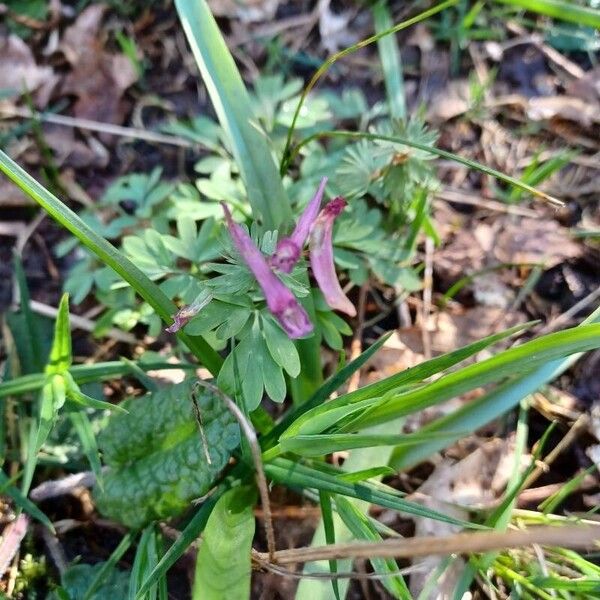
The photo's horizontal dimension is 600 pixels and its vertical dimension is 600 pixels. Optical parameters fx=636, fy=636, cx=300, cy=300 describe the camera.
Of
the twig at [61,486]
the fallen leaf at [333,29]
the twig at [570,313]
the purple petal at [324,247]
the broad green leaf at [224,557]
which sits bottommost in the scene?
the twig at [570,313]

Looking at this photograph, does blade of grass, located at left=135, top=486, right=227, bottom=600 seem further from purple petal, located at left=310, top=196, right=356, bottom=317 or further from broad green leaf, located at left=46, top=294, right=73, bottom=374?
purple petal, located at left=310, top=196, right=356, bottom=317

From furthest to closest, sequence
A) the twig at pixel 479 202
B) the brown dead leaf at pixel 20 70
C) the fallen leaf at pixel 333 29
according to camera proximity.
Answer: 1. the fallen leaf at pixel 333 29
2. the brown dead leaf at pixel 20 70
3. the twig at pixel 479 202

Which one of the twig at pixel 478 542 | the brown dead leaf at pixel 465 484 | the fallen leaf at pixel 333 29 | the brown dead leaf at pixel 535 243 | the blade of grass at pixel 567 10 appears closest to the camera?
the twig at pixel 478 542

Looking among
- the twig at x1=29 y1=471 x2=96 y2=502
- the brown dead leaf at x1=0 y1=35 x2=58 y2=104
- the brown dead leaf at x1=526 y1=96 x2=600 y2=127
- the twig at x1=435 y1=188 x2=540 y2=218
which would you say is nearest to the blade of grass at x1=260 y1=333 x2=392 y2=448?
the twig at x1=29 y1=471 x2=96 y2=502

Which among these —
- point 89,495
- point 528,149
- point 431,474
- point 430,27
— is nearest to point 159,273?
point 89,495

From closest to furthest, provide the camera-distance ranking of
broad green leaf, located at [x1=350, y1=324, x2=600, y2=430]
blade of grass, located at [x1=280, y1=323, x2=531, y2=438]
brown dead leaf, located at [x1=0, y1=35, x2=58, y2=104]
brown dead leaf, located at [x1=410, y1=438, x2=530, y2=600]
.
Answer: broad green leaf, located at [x1=350, y1=324, x2=600, y2=430] < blade of grass, located at [x1=280, y1=323, x2=531, y2=438] < brown dead leaf, located at [x1=410, y1=438, x2=530, y2=600] < brown dead leaf, located at [x1=0, y1=35, x2=58, y2=104]

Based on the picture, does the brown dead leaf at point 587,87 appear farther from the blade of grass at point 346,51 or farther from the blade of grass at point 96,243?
the blade of grass at point 96,243

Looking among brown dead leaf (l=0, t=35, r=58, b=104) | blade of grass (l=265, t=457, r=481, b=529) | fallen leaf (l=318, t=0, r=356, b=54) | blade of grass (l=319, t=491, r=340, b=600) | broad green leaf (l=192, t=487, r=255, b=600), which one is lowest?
blade of grass (l=319, t=491, r=340, b=600)

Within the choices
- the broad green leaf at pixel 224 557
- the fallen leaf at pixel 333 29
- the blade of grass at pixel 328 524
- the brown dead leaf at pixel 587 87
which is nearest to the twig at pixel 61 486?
the broad green leaf at pixel 224 557
